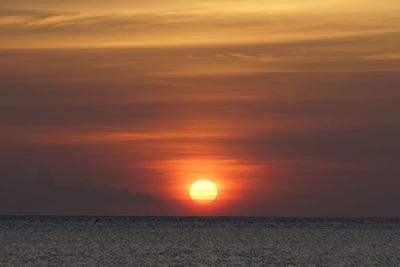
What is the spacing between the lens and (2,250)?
110688 mm

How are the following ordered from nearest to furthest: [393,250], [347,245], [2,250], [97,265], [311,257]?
[97,265], [311,257], [2,250], [393,250], [347,245]

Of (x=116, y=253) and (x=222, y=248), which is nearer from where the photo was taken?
(x=116, y=253)

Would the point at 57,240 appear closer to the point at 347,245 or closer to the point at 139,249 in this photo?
the point at 139,249

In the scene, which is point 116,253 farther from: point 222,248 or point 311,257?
point 311,257

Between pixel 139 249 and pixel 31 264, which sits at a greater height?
pixel 139 249

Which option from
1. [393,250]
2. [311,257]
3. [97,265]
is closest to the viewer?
[97,265]

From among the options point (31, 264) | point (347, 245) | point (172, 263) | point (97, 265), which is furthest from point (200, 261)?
point (347, 245)

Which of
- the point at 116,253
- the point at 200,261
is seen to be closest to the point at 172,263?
the point at 200,261

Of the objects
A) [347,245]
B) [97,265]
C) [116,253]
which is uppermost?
[347,245]

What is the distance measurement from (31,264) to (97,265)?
6.79 meters

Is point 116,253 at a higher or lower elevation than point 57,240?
lower

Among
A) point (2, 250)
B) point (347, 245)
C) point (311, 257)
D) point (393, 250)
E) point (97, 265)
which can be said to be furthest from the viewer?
point (347, 245)

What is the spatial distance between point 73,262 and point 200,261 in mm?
13505

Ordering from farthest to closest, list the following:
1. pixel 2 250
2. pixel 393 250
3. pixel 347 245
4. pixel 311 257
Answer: pixel 347 245 < pixel 393 250 < pixel 2 250 < pixel 311 257
